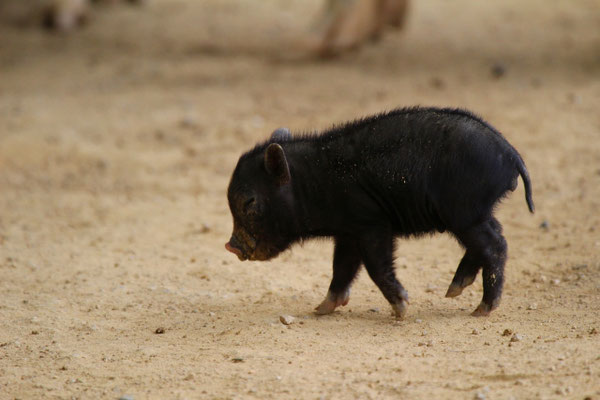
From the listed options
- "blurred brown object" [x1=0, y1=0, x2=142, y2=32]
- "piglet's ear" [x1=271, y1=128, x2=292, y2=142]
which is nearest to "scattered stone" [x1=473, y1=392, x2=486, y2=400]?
"piglet's ear" [x1=271, y1=128, x2=292, y2=142]

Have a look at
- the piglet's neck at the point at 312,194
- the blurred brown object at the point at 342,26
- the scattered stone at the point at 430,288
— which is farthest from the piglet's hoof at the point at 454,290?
the blurred brown object at the point at 342,26

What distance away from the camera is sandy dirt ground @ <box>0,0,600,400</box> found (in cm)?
467

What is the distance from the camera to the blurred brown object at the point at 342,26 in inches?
481

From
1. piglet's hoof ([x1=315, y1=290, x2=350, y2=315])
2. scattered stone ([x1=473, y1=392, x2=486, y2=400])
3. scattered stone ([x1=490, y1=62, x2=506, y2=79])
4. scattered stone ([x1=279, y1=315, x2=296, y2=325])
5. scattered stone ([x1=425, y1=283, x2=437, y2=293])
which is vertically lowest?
scattered stone ([x1=279, y1=315, x2=296, y2=325])

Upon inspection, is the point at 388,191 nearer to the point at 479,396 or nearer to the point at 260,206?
the point at 260,206

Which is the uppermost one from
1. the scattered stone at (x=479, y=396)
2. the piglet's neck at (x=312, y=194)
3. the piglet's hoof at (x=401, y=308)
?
the piglet's neck at (x=312, y=194)

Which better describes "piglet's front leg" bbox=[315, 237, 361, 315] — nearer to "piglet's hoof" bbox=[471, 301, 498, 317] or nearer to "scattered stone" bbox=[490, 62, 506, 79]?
"piglet's hoof" bbox=[471, 301, 498, 317]

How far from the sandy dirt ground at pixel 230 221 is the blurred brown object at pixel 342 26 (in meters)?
0.25

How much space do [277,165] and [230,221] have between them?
8.65 ft

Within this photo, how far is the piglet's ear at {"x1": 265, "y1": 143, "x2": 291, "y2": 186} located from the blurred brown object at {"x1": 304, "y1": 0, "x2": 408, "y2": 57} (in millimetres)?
7205

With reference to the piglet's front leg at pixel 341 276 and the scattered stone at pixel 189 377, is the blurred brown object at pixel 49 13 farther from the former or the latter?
the scattered stone at pixel 189 377

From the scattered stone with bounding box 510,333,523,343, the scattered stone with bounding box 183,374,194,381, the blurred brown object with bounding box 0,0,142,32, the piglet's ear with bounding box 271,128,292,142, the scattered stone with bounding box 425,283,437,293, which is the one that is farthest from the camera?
the blurred brown object with bounding box 0,0,142,32

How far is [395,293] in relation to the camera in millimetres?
5355

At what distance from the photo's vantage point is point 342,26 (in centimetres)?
1227
